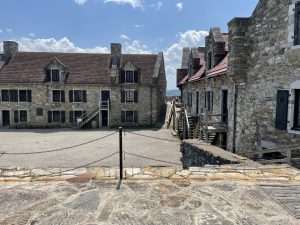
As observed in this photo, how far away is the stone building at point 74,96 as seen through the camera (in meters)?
28.2

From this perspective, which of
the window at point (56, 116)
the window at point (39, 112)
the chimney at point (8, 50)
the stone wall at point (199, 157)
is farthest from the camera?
the chimney at point (8, 50)

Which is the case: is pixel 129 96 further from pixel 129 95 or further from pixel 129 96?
pixel 129 95

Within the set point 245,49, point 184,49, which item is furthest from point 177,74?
point 245,49

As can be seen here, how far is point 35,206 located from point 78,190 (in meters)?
0.80

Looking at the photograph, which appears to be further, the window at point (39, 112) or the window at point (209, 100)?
the window at point (39, 112)

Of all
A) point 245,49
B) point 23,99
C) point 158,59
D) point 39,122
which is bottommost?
point 39,122

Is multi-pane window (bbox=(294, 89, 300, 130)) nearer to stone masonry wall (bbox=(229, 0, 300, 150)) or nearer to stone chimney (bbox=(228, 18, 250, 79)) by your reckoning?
stone masonry wall (bbox=(229, 0, 300, 150))

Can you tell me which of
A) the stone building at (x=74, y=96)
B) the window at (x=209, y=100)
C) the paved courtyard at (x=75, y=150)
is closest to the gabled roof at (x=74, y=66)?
Result: the stone building at (x=74, y=96)

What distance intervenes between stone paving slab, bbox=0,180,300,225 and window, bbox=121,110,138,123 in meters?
24.1

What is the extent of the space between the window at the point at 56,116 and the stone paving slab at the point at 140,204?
2499 centimetres

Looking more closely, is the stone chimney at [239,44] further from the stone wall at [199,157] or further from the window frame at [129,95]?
the window frame at [129,95]

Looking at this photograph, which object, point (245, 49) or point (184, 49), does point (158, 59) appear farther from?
point (245, 49)

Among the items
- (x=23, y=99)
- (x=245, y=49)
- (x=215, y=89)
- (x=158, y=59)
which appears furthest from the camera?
(x=158, y=59)

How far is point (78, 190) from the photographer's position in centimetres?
444
